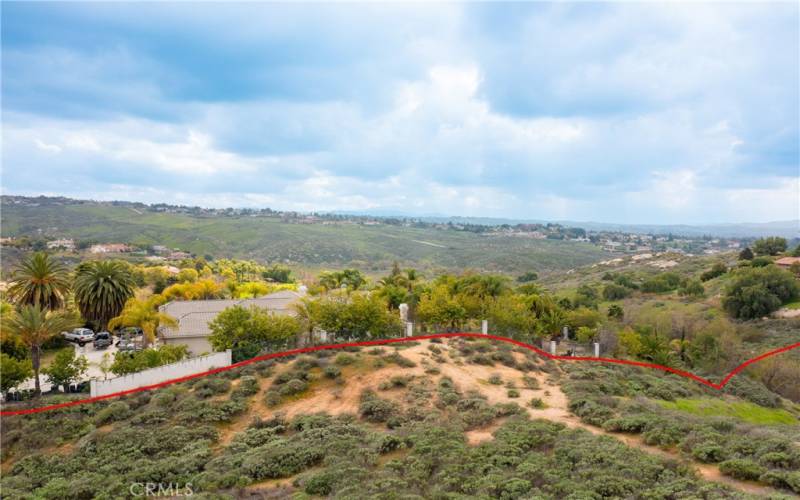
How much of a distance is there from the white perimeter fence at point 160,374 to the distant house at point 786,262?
6619 centimetres

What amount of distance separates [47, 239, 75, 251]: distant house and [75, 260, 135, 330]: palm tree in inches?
3013

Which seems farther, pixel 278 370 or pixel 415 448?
pixel 278 370

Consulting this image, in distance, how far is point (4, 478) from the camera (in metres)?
15.8

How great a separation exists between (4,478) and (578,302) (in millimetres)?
50782

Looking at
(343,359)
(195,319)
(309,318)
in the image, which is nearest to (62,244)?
(195,319)

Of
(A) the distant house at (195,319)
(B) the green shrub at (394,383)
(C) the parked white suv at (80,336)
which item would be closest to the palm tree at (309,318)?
(A) the distant house at (195,319)

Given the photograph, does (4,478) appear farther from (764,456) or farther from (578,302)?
(578,302)

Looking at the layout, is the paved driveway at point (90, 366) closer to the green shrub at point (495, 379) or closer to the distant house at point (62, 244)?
the green shrub at point (495, 379)

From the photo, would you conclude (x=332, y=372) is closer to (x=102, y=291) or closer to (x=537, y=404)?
(x=537, y=404)

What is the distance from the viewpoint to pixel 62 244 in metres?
103

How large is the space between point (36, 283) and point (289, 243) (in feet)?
349

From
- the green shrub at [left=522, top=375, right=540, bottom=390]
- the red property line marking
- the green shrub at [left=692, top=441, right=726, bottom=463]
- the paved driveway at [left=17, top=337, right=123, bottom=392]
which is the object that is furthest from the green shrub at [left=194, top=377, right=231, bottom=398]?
the green shrub at [left=692, top=441, right=726, bottom=463]

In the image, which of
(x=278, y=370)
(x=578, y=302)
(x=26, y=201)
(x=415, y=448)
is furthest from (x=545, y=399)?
(x=26, y=201)

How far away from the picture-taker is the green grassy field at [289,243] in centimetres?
12150
